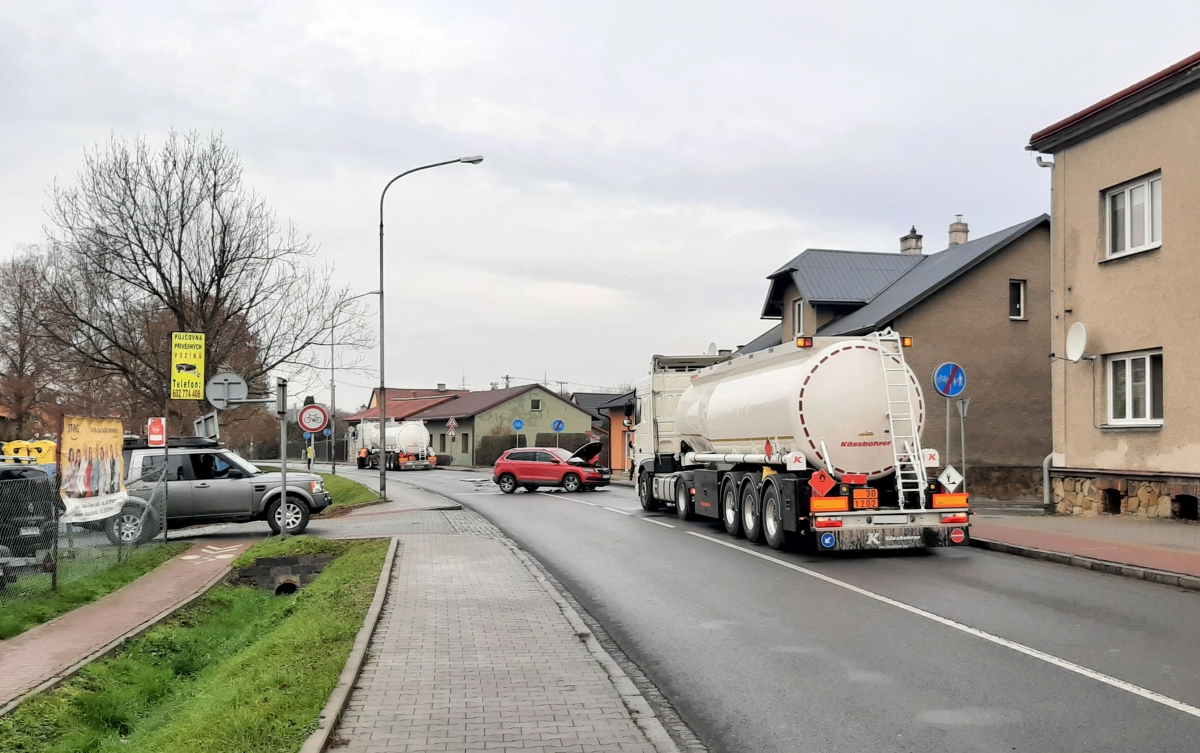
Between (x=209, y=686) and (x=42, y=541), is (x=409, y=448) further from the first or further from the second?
(x=209, y=686)

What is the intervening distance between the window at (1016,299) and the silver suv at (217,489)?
766 inches

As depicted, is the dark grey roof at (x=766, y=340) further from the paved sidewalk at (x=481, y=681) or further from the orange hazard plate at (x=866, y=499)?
the paved sidewalk at (x=481, y=681)

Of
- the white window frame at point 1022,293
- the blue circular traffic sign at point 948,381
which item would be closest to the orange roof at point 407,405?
the white window frame at point 1022,293

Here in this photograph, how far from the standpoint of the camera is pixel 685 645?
810 centimetres

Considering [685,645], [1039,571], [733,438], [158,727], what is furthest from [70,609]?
[1039,571]

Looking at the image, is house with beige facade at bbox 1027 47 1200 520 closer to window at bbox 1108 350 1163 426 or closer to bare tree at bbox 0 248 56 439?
window at bbox 1108 350 1163 426

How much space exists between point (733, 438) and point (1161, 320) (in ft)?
24.1

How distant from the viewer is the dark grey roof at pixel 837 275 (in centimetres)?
3088

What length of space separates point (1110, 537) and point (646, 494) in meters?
10.6

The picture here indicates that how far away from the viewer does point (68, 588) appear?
1166 cm

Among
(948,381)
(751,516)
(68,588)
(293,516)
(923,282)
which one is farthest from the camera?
(923,282)

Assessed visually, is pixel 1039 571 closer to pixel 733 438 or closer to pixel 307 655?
pixel 733 438

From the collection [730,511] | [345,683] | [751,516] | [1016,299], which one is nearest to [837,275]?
[1016,299]

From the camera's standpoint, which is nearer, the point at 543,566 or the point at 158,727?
the point at 158,727
